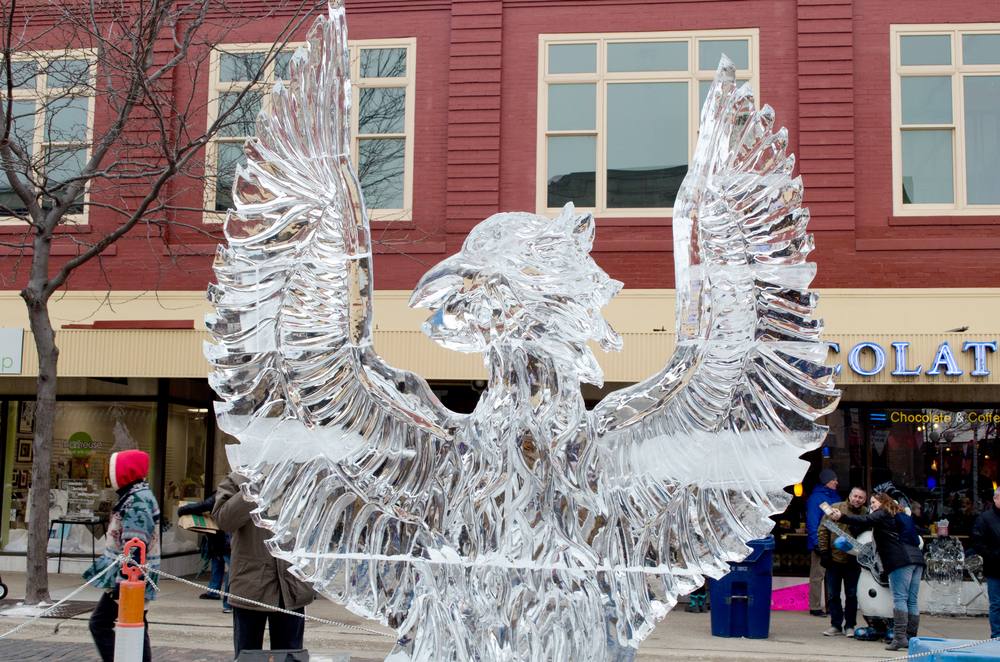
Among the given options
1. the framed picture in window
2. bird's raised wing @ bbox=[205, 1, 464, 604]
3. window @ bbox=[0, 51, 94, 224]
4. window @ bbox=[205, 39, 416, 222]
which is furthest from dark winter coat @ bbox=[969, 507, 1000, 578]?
the framed picture in window

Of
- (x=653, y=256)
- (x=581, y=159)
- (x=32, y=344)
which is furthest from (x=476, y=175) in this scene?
(x=32, y=344)

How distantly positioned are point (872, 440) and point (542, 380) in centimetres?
844

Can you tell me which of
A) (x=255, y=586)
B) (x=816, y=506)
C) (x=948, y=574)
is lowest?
(x=948, y=574)

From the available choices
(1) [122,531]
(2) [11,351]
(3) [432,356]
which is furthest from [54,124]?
(1) [122,531]

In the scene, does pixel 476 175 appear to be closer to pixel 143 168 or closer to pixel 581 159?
pixel 581 159

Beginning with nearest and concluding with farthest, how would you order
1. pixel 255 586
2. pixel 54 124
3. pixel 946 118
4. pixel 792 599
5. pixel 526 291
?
pixel 526 291 < pixel 255 586 < pixel 792 599 < pixel 946 118 < pixel 54 124

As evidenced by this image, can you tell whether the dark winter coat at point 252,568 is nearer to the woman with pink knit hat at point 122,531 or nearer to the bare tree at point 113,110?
the woman with pink knit hat at point 122,531

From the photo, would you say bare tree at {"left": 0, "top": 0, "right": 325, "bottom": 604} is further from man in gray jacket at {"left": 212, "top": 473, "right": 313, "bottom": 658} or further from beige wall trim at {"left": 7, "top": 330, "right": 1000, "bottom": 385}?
man in gray jacket at {"left": 212, "top": 473, "right": 313, "bottom": 658}

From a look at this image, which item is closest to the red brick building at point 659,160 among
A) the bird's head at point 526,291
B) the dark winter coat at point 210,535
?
the dark winter coat at point 210,535

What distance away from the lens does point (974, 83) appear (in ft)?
33.4

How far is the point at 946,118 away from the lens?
10.2 metres

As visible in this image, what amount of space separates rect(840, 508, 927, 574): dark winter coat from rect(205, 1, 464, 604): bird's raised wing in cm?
573

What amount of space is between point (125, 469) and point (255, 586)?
1.26m

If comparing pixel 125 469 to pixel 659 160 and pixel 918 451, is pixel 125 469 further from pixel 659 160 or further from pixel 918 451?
pixel 918 451
